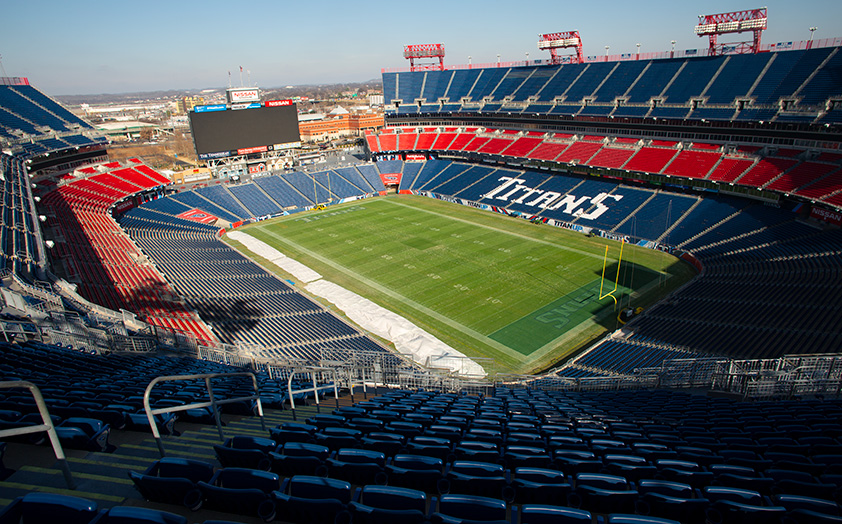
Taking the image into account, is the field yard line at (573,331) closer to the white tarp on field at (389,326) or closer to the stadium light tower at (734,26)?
the white tarp on field at (389,326)

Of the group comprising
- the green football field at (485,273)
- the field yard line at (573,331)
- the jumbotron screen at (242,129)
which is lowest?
the field yard line at (573,331)

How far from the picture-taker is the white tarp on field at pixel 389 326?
1072 inches

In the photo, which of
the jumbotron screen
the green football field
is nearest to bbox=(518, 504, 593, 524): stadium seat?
the green football field

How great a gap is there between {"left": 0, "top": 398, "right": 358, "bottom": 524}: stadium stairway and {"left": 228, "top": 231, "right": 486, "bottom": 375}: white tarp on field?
16.8m

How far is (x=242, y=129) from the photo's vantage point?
62.0 m

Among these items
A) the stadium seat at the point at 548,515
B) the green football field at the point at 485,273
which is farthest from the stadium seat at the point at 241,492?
the green football field at the point at 485,273

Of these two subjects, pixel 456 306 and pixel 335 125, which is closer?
pixel 456 306

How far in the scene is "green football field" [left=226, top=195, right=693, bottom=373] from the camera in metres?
30.6

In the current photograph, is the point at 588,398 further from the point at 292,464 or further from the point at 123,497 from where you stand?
the point at 123,497

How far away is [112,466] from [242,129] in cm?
6343

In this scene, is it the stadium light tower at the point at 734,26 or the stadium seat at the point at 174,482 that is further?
the stadium light tower at the point at 734,26

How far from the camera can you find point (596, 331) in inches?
1198

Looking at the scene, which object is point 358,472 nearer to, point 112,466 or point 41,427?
point 112,466

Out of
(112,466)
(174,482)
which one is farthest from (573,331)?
(174,482)
